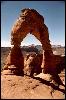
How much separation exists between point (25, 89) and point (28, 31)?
536 cm

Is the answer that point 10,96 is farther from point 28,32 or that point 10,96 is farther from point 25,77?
point 28,32

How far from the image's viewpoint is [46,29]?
16.9 m

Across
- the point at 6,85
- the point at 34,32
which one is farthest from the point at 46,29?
the point at 6,85

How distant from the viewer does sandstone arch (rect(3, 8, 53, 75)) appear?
1546 cm

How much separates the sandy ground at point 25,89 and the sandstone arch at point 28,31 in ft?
6.04

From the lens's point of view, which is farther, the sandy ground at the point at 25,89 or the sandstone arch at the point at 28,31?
the sandstone arch at the point at 28,31

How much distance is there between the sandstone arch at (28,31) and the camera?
609 inches

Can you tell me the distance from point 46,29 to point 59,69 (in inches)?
680

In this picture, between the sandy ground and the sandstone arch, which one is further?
the sandstone arch

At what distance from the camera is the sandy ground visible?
11555 millimetres

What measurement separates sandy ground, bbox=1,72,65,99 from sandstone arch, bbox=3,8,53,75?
6.04 feet

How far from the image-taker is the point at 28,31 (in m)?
16.2

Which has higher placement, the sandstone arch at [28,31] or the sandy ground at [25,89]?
the sandstone arch at [28,31]

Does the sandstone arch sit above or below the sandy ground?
above
